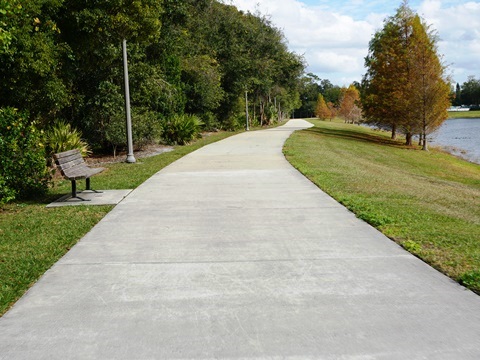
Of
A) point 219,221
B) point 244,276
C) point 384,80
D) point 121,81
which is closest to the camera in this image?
point 244,276

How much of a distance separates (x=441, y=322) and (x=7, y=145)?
7.54 meters

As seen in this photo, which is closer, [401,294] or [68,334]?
[68,334]

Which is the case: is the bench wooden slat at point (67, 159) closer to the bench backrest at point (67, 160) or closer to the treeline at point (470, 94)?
the bench backrest at point (67, 160)

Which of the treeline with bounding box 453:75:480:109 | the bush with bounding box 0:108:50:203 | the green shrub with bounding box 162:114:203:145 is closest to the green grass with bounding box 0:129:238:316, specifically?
the bush with bounding box 0:108:50:203

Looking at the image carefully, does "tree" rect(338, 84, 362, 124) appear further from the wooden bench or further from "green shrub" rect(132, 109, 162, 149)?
the wooden bench

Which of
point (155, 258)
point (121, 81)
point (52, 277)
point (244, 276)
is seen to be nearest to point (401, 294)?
point (244, 276)

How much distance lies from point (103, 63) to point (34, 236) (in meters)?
12.9

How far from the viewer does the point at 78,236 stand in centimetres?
653

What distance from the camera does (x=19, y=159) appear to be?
29.3ft

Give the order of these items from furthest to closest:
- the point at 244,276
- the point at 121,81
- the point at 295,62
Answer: the point at 295,62 < the point at 121,81 < the point at 244,276

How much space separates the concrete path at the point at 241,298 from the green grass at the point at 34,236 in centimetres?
19

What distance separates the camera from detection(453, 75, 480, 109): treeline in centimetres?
15921

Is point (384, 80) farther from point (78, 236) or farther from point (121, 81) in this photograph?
point (78, 236)


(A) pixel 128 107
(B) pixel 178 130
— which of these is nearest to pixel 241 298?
(A) pixel 128 107
